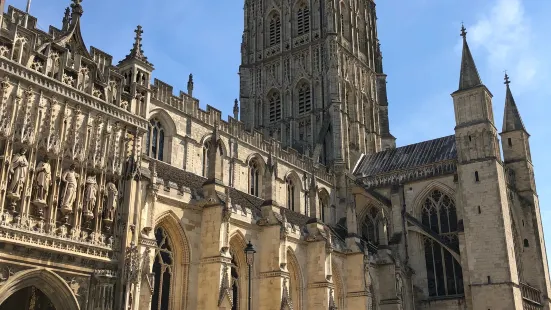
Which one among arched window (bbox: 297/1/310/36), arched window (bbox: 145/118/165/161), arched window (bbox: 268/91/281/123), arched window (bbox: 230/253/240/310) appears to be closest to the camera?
arched window (bbox: 230/253/240/310)

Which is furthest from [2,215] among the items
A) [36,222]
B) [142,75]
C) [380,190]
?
[380,190]

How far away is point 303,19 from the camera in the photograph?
165 ft

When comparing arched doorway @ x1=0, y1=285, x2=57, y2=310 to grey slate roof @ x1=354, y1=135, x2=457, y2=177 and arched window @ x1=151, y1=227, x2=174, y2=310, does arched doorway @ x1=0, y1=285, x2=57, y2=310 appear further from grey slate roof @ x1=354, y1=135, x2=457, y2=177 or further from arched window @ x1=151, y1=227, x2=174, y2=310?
grey slate roof @ x1=354, y1=135, x2=457, y2=177

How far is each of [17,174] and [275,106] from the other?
114ft

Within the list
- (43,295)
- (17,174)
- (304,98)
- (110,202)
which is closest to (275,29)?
(304,98)

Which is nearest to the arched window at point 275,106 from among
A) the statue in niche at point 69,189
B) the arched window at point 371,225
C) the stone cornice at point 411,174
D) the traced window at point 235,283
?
the stone cornice at point 411,174

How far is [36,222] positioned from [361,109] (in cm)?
3642

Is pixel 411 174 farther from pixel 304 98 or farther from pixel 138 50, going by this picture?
pixel 138 50

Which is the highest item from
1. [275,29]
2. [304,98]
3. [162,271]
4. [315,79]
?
[275,29]

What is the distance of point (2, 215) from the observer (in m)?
14.2

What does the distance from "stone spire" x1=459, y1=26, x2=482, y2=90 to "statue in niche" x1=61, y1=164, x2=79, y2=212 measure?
2900cm

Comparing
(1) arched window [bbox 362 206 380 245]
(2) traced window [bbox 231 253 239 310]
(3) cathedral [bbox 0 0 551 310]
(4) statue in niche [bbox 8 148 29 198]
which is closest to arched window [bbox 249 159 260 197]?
(3) cathedral [bbox 0 0 551 310]

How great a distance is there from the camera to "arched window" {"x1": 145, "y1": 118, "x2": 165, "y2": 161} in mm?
27189

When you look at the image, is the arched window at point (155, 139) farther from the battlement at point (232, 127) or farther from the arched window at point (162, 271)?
the arched window at point (162, 271)
